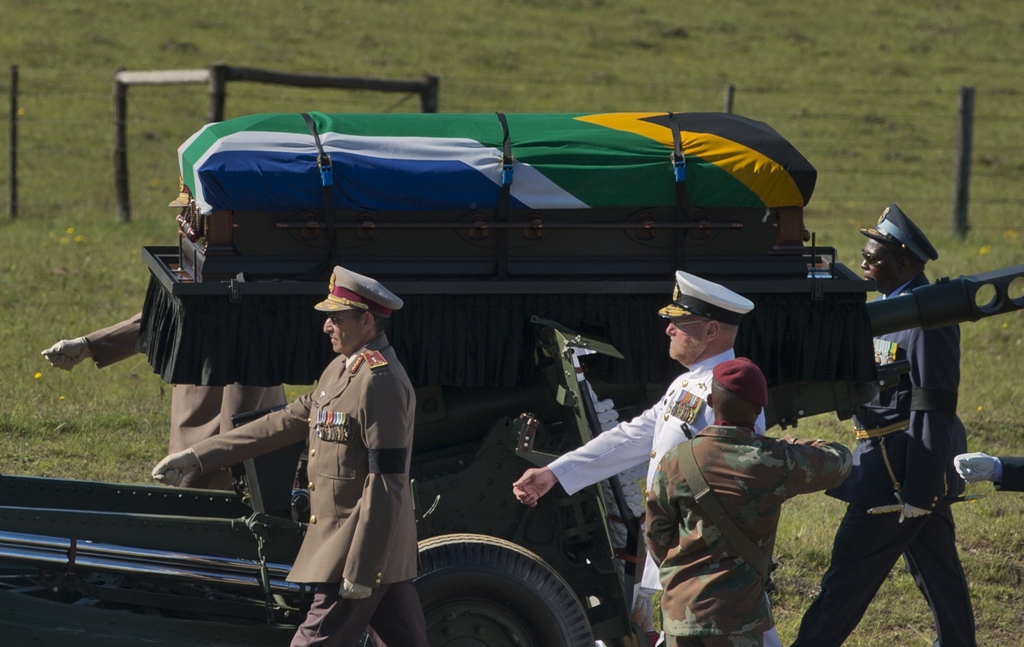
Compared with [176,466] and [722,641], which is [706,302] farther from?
[176,466]

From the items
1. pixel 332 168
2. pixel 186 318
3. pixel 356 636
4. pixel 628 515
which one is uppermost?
pixel 332 168

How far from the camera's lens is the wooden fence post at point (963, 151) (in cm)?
1377

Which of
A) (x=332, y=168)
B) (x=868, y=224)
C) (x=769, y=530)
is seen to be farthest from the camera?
(x=868, y=224)

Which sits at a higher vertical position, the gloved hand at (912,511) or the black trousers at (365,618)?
the gloved hand at (912,511)

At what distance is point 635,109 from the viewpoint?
1727 centimetres

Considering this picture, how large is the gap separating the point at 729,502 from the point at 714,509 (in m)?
0.05

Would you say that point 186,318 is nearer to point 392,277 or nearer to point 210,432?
point 392,277

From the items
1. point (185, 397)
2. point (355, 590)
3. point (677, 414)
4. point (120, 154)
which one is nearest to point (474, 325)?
point (677, 414)

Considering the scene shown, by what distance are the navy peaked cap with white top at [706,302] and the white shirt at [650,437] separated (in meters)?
0.16

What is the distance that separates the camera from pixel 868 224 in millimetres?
14719

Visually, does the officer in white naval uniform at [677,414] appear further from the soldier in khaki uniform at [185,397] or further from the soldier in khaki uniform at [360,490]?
the soldier in khaki uniform at [185,397]

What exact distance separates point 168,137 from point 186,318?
40.0ft

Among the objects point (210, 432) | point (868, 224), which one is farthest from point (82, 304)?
point (868, 224)

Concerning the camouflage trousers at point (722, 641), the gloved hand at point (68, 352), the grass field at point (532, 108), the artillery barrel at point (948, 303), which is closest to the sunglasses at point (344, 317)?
the camouflage trousers at point (722, 641)
